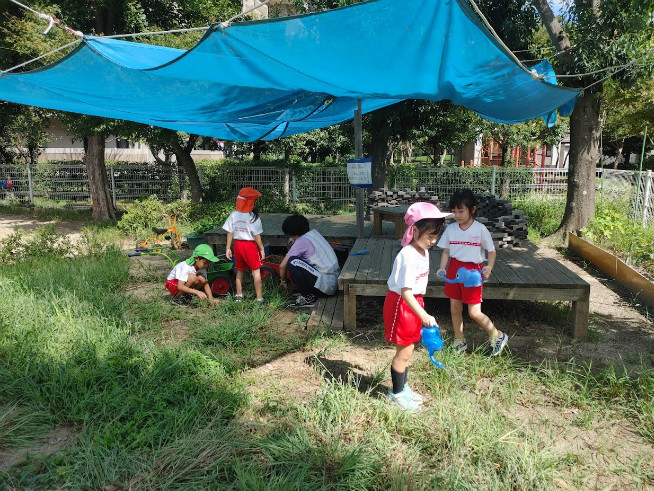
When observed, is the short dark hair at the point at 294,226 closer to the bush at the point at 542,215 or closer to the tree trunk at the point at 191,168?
the bush at the point at 542,215

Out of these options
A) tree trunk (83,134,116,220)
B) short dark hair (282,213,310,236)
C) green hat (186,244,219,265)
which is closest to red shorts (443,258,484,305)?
short dark hair (282,213,310,236)

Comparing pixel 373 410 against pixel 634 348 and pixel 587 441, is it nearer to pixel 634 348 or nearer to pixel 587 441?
pixel 587 441

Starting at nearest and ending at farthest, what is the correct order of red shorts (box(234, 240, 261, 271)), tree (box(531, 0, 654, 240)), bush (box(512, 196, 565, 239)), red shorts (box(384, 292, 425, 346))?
1. red shorts (box(384, 292, 425, 346))
2. red shorts (box(234, 240, 261, 271))
3. tree (box(531, 0, 654, 240))
4. bush (box(512, 196, 565, 239))

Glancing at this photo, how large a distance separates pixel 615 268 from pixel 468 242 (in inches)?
160

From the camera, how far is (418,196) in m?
8.18

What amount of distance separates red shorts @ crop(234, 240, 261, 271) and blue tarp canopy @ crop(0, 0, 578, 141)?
1692 mm

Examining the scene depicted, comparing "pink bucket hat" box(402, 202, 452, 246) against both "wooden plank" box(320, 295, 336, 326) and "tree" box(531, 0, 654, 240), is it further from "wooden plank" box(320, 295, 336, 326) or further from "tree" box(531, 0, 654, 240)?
"tree" box(531, 0, 654, 240)

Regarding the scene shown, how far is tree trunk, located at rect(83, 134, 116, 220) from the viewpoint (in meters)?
12.7

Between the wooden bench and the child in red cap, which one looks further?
the child in red cap

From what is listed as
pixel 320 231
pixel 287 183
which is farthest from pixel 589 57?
pixel 287 183

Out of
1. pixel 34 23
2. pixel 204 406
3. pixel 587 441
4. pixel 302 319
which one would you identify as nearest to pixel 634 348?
pixel 587 441

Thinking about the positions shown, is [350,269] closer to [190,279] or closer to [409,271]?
[190,279]

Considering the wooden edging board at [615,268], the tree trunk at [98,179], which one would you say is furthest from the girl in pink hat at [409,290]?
the tree trunk at [98,179]

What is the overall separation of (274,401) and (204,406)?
448 millimetres
